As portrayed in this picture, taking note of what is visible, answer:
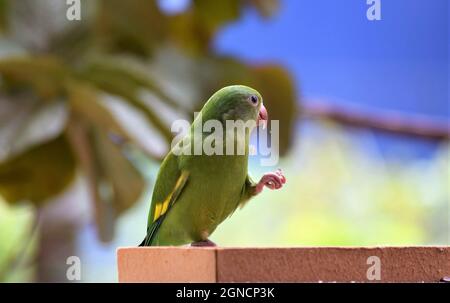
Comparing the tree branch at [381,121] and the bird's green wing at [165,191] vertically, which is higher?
the tree branch at [381,121]

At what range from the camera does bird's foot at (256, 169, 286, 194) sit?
55 cm

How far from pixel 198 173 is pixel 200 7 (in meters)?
0.73

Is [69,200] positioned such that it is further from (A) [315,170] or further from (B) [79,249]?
(A) [315,170]

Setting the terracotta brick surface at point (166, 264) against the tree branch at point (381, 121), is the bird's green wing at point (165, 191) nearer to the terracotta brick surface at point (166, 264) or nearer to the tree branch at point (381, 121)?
the terracotta brick surface at point (166, 264)

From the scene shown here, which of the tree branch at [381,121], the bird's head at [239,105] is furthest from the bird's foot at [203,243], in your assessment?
the tree branch at [381,121]

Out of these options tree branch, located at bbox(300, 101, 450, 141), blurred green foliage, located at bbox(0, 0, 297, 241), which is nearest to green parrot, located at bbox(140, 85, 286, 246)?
blurred green foliage, located at bbox(0, 0, 297, 241)

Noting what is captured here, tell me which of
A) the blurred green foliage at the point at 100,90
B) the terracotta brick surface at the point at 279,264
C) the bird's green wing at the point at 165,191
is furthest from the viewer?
the blurred green foliage at the point at 100,90

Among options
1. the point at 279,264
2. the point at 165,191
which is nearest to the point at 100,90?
the point at 165,191

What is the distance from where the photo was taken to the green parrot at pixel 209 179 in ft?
1.88

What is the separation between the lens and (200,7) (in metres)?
1.26

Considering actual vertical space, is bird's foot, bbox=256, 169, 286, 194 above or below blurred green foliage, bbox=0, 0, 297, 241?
below

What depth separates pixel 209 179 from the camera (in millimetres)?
580

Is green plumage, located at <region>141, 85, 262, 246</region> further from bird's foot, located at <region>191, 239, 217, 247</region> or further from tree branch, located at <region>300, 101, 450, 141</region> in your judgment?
tree branch, located at <region>300, 101, 450, 141</region>

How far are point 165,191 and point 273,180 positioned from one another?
10 cm
